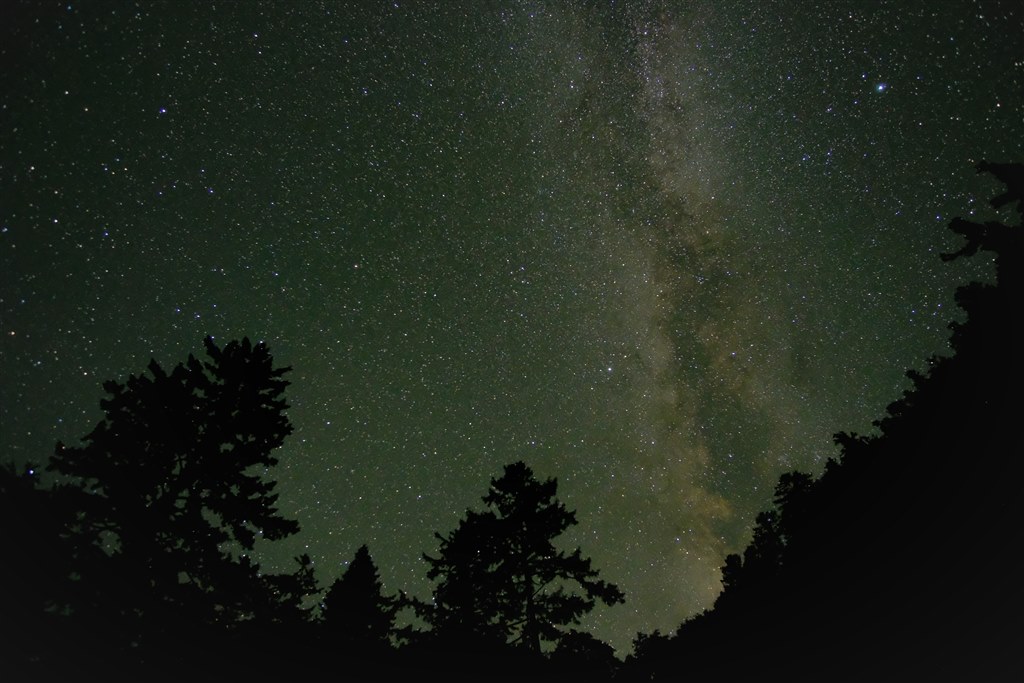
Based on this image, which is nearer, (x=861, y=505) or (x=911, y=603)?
(x=911, y=603)

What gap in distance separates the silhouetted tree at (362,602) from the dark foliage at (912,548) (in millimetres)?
6600

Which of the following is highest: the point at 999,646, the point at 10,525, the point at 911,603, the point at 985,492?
the point at 985,492

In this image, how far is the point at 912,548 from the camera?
9.94 m

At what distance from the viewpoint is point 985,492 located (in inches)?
388

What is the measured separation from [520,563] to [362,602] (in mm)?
5450

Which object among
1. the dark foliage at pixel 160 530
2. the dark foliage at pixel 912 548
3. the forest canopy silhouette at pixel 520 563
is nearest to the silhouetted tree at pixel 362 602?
the forest canopy silhouette at pixel 520 563

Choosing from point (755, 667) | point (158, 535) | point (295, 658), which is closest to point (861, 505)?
point (755, 667)

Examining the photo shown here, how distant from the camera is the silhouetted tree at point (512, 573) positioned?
12055 millimetres

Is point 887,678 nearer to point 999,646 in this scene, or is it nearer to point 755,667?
point 999,646

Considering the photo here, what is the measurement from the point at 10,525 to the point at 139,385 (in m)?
2.76

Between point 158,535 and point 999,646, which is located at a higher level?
point 999,646

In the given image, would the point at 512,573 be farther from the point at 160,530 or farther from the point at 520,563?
the point at 160,530

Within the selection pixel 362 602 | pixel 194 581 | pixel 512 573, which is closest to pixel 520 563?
pixel 512 573

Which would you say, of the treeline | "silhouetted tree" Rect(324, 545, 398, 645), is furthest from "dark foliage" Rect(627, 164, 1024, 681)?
"silhouetted tree" Rect(324, 545, 398, 645)
